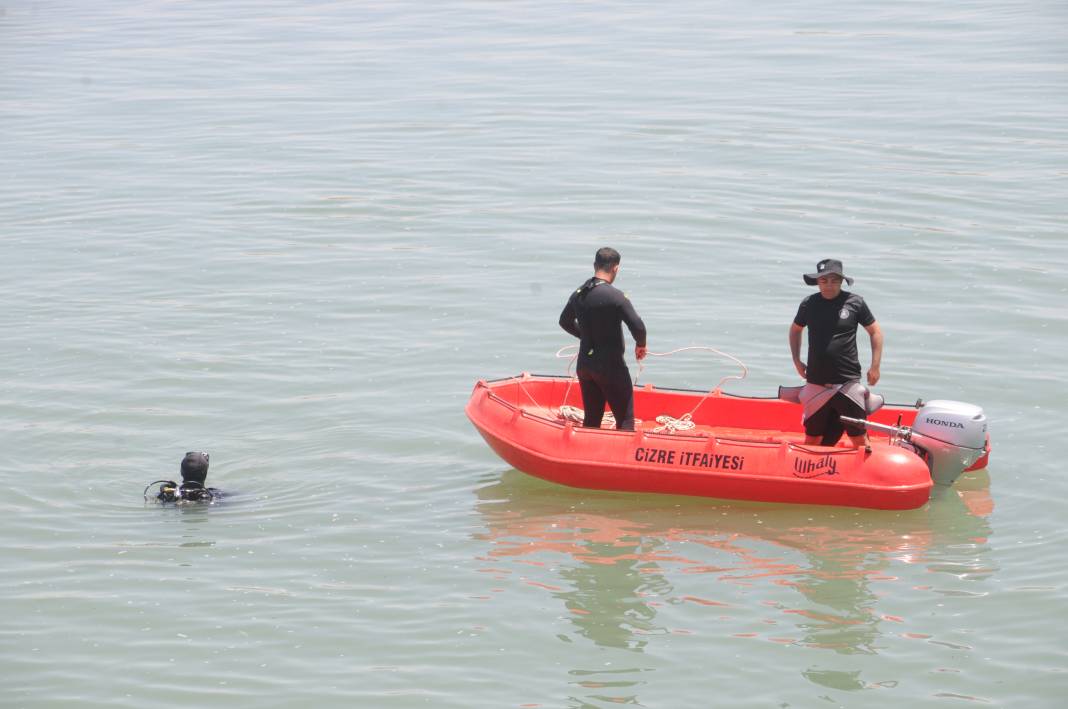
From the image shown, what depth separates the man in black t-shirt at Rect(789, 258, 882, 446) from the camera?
1120 cm

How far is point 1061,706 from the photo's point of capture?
8844 mm

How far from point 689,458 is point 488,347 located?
185 inches

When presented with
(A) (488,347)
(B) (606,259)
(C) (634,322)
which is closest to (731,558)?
(C) (634,322)

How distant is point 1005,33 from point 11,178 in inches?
861

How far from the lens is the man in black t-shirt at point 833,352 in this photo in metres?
11.2

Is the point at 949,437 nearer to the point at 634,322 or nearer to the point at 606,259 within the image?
the point at 634,322

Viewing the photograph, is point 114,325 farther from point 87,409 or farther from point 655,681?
point 655,681

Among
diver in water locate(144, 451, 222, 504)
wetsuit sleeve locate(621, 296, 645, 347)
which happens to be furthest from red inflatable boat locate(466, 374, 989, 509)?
diver in water locate(144, 451, 222, 504)

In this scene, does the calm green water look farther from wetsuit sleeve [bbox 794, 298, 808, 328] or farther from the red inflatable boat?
wetsuit sleeve [bbox 794, 298, 808, 328]

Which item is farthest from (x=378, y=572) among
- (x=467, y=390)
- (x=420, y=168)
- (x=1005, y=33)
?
(x=1005, y=33)

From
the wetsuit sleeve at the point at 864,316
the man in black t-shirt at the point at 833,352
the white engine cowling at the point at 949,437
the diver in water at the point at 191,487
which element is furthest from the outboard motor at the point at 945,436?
the diver in water at the point at 191,487

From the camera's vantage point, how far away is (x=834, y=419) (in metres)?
11.8

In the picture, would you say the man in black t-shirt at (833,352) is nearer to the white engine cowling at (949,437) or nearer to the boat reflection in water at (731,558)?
the white engine cowling at (949,437)

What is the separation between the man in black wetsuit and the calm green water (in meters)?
0.89
